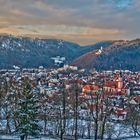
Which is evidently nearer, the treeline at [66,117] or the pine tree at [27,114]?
→ the pine tree at [27,114]

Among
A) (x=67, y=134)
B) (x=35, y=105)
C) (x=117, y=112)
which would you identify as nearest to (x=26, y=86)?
(x=35, y=105)

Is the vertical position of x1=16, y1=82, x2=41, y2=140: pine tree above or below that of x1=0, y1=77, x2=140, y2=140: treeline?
above

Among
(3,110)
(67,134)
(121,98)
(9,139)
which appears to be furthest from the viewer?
(121,98)

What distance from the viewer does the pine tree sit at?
3759 centimetres

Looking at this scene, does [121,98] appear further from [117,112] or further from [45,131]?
[45,131]

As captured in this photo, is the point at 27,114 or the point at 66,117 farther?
the point at 66,117

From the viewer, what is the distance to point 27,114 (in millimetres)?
37719

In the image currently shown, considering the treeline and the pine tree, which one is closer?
the pine tree

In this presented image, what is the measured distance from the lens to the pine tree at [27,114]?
37.6 metres

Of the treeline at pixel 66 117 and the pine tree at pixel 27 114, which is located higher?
the pine tree at pixel 27 114

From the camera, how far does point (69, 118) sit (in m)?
62.0

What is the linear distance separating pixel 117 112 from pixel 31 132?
48407 millimetres

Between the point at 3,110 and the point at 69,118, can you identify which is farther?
the point at 69,118

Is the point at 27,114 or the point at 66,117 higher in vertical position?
the point at 27,114
